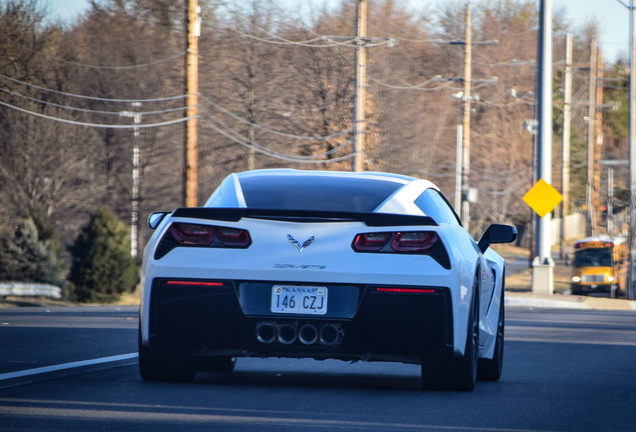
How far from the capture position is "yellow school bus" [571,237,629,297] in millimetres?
48594

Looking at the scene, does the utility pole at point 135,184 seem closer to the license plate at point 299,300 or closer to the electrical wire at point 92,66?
the electrical wire at point 92,66

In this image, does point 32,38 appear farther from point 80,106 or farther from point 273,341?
point 273,341

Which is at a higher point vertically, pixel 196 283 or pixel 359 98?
pixel 359 98

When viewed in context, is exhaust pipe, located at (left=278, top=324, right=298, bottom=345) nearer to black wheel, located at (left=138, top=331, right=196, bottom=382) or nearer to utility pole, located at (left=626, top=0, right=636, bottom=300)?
black wheel, located at (left=138, top=331, right=196, bottom=382)

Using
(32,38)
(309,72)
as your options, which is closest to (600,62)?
(309,72)

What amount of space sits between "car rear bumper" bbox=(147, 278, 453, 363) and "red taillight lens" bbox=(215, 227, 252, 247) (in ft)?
0.84

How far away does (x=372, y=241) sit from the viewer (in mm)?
7598

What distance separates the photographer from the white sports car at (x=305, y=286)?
752 centimetres

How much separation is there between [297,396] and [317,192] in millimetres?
1415

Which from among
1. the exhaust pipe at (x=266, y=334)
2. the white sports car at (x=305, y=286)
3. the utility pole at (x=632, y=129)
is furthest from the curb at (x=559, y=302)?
the exhaust pipe at (x=266, y=334)

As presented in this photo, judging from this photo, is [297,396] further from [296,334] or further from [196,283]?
[196,283]

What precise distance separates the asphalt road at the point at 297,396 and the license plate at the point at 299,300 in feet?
1.90

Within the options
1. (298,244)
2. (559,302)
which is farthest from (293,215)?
(559,302)

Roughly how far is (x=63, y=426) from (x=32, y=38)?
4731 cm
